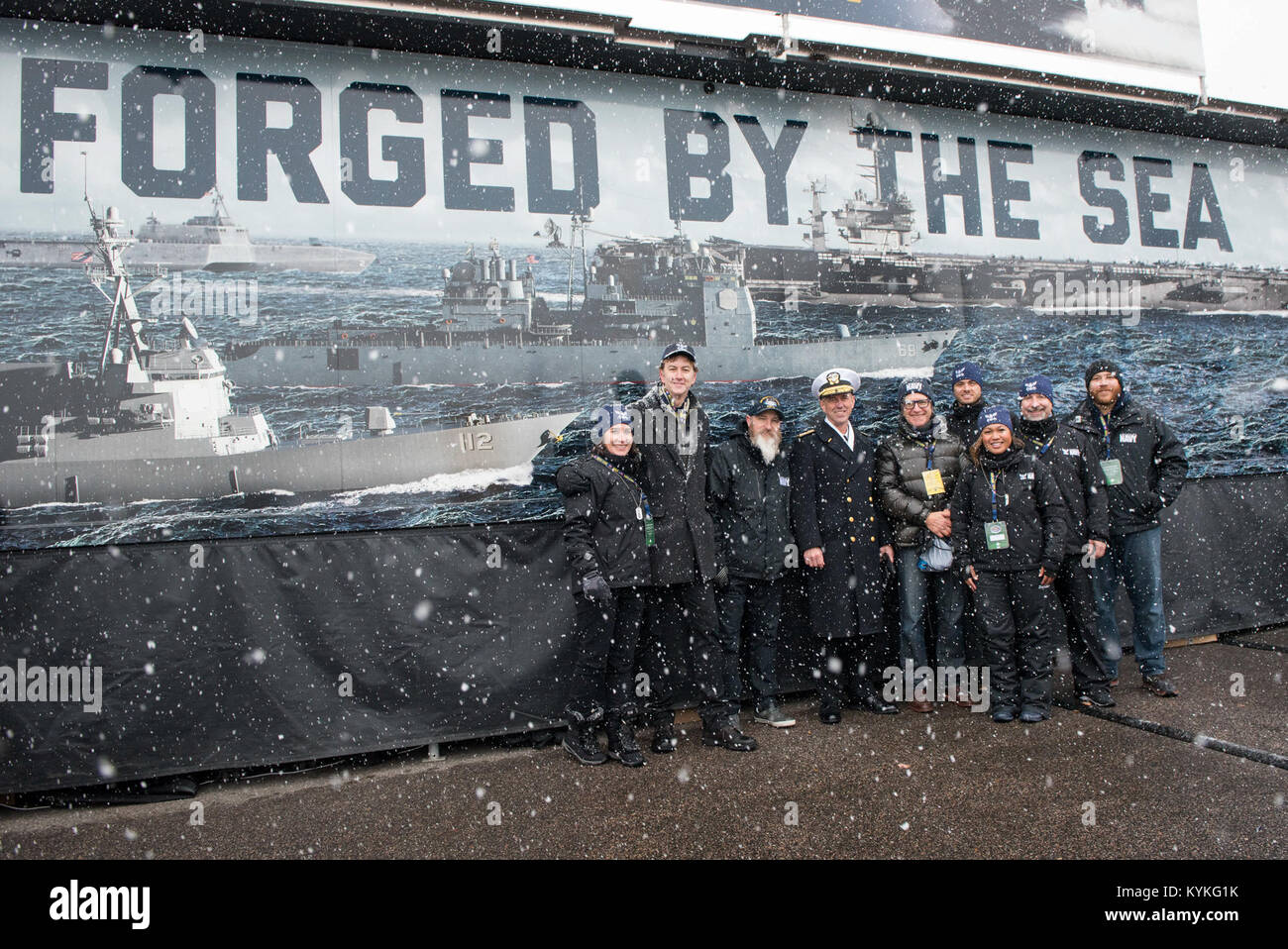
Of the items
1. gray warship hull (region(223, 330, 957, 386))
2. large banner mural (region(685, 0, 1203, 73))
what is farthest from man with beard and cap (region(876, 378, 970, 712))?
large banner mural (region(685, 0, 1203, 73))

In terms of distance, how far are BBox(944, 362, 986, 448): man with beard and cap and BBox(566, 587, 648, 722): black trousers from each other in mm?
2373

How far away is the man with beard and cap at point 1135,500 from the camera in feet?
16.7

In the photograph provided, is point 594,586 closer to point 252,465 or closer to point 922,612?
point 252,465

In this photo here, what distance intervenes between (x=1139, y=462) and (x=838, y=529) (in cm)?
204

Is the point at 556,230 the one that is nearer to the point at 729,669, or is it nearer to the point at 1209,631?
the point at 729,669

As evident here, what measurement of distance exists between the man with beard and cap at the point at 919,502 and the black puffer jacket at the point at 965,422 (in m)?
0.22

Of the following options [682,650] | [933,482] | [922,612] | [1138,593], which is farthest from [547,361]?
[1138,593]

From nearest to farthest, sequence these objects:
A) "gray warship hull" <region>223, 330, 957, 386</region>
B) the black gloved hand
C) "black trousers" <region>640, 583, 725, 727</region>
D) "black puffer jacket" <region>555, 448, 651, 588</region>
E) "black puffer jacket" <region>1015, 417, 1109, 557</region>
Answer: the black gloved hand < "black puffer jacket" <region>555, 448, 651, 588</region> < "black trousers" <region>640, 583, 725, 727</region> < "gray warship hull" <region>223, 330, 957, 386</region> < "black puffer jacket" <region>1015, 417, 1109, 557</region>

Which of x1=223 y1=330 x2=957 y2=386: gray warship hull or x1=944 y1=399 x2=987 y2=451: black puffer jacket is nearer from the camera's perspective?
x1=223 y1=330 x2=957 y2=386: gray warship hull

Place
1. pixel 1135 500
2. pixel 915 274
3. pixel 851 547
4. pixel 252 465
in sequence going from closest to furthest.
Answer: pixel 252 465
pixel 851 547
pixel 1135 500
pixel 915 274

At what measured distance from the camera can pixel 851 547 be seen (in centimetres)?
478

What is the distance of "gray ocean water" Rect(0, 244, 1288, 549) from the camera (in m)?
4.25

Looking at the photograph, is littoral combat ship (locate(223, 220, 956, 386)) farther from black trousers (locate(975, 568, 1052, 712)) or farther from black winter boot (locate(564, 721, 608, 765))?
black winter boot (locate(564, 721, 608, 765))
